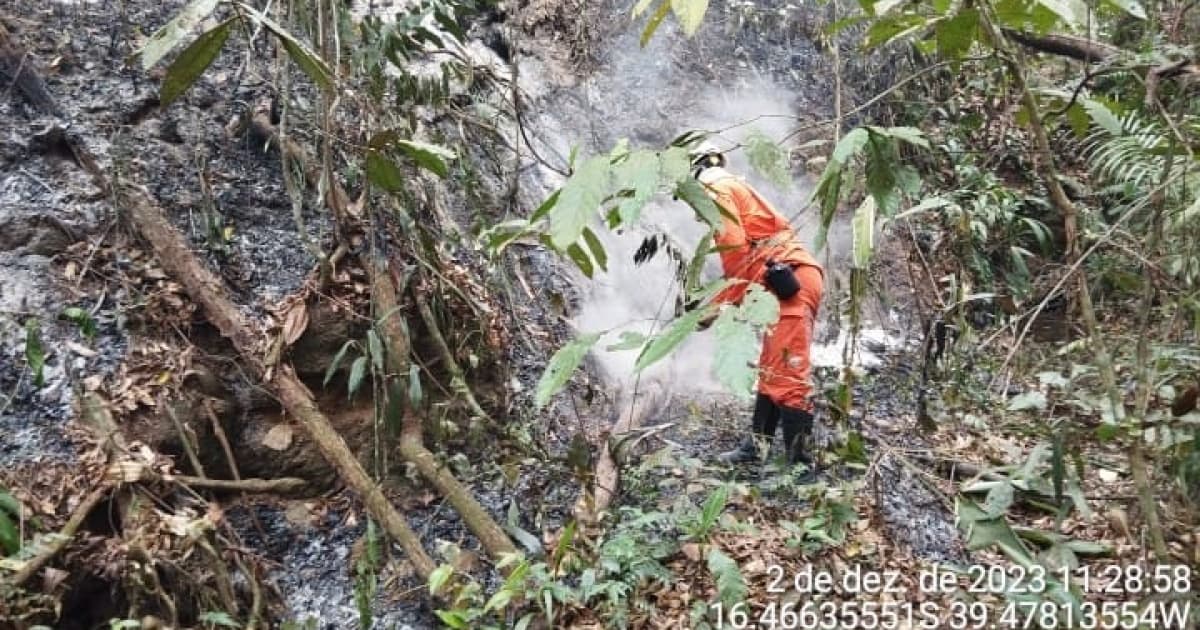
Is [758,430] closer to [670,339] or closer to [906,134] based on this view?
[906,134]

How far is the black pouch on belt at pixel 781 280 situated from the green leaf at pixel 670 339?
246 cm

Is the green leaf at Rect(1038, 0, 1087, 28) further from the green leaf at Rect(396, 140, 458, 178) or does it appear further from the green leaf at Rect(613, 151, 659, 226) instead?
the green leaf at Rect(396, 140, 458, 178)

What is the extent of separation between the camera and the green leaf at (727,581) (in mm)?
2719

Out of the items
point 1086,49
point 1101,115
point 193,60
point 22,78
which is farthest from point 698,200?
point 22,78

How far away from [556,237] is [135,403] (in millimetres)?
2551

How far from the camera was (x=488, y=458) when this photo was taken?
3.75 metres

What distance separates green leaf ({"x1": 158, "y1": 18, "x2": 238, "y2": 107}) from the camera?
182 centimetres

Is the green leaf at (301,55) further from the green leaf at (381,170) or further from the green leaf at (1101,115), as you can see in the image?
the green leaf at (1101,115)

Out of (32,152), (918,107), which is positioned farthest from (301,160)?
(918,107)

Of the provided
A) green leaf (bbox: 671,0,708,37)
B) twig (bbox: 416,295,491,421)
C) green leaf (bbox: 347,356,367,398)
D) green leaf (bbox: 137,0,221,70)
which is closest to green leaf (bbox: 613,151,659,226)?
green leaf (bbox: 671,0,708,37)

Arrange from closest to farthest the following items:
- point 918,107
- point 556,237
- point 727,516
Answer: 1. point 556,237
2. point 727,516
3. point 918,107

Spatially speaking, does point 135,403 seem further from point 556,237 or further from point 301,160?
point 556,237

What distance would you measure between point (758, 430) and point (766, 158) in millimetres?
2668

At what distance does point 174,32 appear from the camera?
1.72 meters
